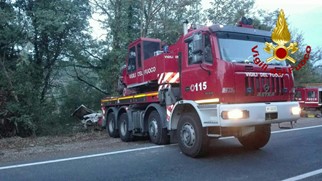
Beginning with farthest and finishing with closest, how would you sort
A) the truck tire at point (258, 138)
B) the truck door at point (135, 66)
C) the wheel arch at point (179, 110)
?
the truck door at point (135, 66) < the truck tire at point (258, 138) < the wheel arch at point (179, 110)

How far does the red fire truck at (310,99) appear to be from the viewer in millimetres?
25125

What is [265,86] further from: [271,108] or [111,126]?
[111,126]

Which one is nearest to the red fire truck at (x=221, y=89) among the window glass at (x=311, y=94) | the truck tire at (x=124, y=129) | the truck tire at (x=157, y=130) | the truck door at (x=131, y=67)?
the truck tire at (x=157, y=130)

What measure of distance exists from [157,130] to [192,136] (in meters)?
2.43

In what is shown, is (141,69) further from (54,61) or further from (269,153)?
(54,61)

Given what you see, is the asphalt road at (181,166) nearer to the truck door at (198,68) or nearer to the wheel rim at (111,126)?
the truck door at (198,68)

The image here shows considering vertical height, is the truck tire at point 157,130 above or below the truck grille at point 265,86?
below

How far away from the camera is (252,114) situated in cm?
679

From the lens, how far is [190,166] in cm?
689

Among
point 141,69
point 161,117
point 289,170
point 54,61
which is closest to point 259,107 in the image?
point 289,170

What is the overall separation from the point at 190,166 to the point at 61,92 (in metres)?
15.9

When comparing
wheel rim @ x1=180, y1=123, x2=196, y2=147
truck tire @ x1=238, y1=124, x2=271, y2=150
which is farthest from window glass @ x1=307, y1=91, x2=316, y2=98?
wheel rim @ x1=180, y1=123, x2=196, y2=147

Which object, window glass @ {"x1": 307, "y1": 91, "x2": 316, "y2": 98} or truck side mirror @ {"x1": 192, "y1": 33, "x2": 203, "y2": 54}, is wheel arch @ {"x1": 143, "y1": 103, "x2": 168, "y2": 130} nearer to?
truck side mirror @ {"x1": 192, "y1": 33, "x2": 203, "y2": 54}

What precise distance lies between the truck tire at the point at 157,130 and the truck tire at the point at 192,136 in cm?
164
